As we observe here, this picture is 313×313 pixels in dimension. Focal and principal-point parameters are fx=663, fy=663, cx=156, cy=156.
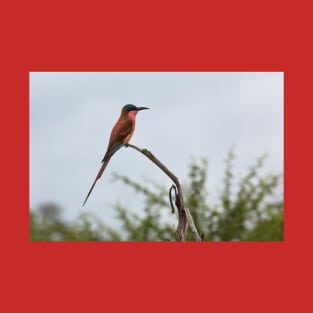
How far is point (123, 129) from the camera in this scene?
4641 mm

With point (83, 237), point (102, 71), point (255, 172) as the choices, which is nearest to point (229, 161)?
point (255, 172)

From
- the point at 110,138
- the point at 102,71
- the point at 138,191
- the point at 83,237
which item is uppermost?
the point at 102,71

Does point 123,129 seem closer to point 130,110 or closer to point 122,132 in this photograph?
point 122,132

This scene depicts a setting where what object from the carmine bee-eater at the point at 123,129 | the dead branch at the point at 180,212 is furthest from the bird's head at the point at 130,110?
the dead branch at the point at 180,212

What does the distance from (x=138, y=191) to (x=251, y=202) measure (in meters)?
1.56

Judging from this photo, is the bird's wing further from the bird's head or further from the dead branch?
the dead branch

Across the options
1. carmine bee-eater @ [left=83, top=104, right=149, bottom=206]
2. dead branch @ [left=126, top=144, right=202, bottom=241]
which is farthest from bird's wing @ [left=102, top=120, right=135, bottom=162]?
dead branch @ [left=126, top=144, right=202, bottom=241]

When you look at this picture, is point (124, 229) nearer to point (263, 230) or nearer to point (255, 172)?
point (263, 230)


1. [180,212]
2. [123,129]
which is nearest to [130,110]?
[123,129]

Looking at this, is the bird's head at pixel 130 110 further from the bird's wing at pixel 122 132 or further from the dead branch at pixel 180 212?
the dead branch at pixel 180 212

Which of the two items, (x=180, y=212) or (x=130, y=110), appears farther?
(x=130, y=110)

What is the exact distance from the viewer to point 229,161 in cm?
609

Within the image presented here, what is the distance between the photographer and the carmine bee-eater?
15.0 ft

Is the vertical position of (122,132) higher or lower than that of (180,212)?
higher
